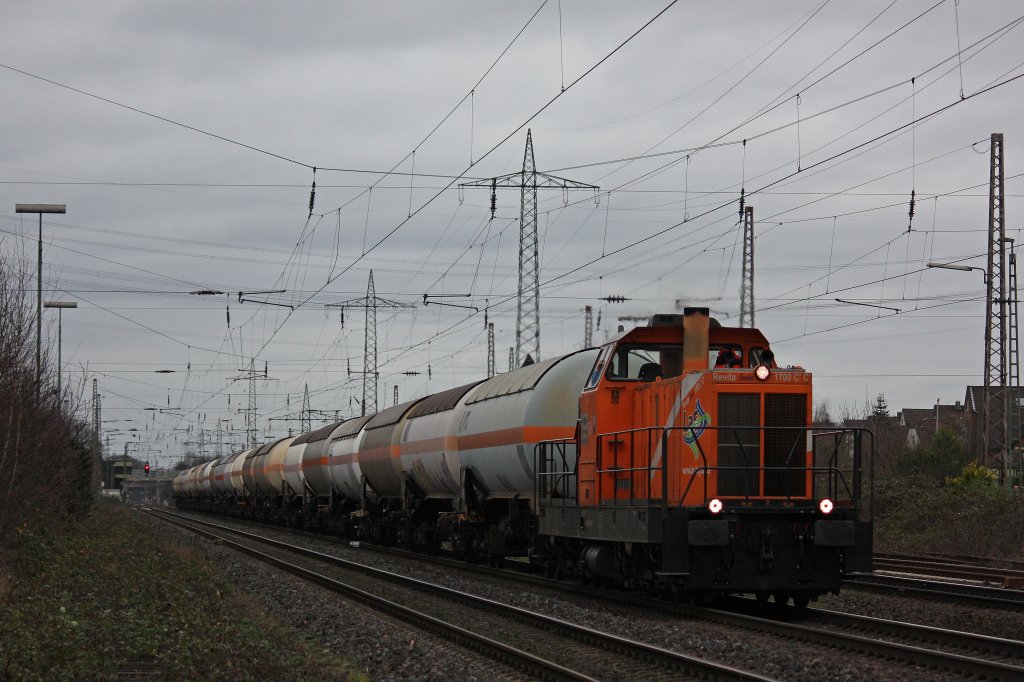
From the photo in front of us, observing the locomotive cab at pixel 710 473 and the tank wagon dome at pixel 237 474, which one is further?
the tank wagon dome at pixel 237 474

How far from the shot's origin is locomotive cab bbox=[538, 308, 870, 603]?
528 inches

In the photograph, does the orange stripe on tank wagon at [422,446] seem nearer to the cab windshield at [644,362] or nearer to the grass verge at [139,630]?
the grass verge at [139,630]

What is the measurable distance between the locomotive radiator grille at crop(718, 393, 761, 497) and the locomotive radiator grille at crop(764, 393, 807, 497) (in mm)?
134

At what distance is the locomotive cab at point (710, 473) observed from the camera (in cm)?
1341

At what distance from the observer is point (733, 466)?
14.2m

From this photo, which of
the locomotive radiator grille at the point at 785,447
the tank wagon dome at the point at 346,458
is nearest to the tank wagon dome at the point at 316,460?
the tank wagon dome at the point at 346,458

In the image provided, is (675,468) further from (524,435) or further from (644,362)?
(524,435)

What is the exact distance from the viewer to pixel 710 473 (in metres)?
14.1

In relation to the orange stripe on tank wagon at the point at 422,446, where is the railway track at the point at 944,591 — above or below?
below

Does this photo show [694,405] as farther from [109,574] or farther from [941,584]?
[109,574]

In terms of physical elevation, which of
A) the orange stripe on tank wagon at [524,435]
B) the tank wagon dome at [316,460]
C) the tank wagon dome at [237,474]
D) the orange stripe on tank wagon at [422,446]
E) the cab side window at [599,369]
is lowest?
the tank wagon dome at [237,474]

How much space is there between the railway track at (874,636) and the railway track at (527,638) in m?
1.93

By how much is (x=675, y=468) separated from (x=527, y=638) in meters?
2.94

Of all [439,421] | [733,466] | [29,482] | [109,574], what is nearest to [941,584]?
[733,466]
